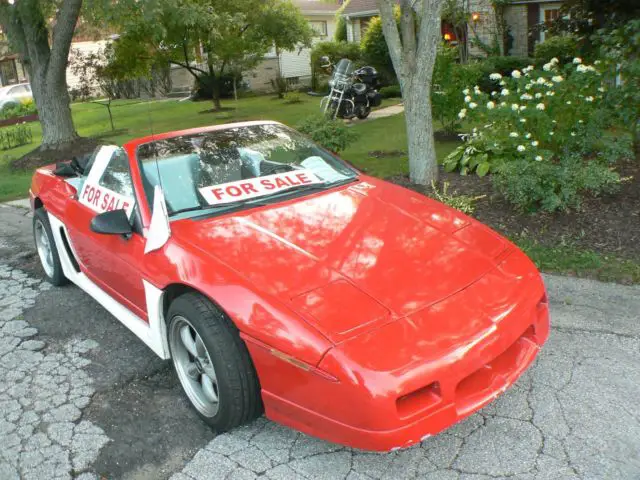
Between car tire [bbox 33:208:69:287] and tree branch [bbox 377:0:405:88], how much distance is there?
3893 mm

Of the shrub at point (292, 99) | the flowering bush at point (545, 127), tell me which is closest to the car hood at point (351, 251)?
the flowering bush at point (545, 127)

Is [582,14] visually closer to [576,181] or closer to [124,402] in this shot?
[576,181]

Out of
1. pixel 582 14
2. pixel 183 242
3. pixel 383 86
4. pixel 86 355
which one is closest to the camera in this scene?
pixel 183 242

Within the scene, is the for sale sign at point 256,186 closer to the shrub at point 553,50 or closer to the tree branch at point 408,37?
the tree branch at point 408,37

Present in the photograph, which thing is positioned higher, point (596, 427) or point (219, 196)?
point (219, 196)

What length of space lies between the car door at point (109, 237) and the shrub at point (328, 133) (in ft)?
13.2

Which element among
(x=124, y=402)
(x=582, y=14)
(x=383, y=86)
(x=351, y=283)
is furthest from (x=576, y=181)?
(x=383, y=86)

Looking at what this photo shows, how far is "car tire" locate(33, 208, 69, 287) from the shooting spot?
4.94 m

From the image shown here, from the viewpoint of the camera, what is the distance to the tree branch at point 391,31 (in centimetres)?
642

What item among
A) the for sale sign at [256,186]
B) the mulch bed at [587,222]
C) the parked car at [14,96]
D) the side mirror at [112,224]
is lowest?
the mulch bed at [587,222]

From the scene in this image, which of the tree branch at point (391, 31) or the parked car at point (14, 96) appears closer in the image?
the tree branch at point (391, 31)

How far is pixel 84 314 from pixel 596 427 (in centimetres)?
361

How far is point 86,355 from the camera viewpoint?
3.98 m

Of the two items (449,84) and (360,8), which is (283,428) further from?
(360,8)
